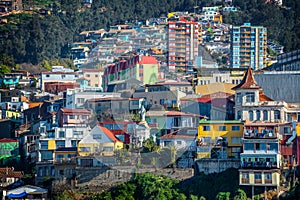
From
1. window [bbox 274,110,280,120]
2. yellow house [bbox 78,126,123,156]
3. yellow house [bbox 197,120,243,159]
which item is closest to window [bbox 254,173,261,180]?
yellow house [bbox 197,120,243,159]

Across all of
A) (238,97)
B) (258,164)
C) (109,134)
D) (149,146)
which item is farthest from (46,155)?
(258,164)

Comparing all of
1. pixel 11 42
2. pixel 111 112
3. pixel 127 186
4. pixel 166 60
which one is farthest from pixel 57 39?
pixel 127 186

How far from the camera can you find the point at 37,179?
38.8 meters

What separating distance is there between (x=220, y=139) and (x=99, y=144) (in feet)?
12.7

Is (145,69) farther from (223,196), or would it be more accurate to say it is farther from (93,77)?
(93,77)

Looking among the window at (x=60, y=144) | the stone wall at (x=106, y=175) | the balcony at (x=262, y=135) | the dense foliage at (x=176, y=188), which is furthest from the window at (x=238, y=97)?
the window at (x=60, y=144)

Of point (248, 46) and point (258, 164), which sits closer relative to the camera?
point (258, 164)

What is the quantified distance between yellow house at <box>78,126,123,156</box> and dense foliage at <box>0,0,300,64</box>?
28.4 m

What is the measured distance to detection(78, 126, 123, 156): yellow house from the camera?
3825 centimetres

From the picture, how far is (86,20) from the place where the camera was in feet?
263

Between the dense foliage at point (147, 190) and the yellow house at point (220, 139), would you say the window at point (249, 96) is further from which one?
the dense foliage at point (147, 190)

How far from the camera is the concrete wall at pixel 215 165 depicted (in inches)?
1420

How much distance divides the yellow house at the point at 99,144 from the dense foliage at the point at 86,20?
93.0 ft

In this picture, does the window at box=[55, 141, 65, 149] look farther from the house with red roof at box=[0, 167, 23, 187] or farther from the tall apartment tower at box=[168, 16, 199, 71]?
the tall apartment tower at box=[168, 16, 199, 71]
